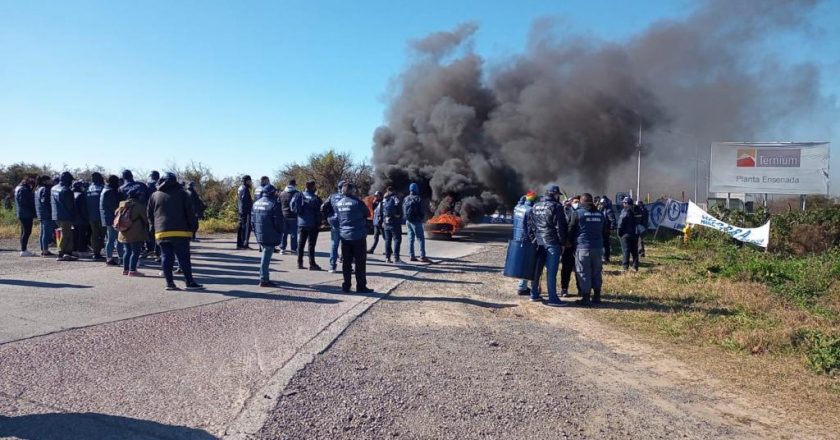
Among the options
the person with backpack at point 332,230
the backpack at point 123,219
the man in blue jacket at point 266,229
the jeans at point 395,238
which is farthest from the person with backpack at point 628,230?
the backpack at point 123,219

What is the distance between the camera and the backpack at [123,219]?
8.49 meters

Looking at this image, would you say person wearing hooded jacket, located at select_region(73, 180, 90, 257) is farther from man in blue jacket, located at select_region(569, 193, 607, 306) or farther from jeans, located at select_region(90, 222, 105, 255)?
man in blue jacket, located at select_region(569, 193, 607, 306)

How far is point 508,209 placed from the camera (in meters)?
26.6

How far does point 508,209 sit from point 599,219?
60.5ft

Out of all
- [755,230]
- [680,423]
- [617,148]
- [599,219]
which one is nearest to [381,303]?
[599,219]

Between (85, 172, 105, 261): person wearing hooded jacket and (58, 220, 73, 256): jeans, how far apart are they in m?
0.35

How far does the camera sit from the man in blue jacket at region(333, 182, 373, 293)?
793cm

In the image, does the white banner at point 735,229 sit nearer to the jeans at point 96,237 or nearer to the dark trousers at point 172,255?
the dark trousers at point 172,255

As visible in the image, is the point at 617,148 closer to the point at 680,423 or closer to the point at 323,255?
the point at 323,255

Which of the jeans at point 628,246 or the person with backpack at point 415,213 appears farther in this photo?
the person with backpack at point 415,213

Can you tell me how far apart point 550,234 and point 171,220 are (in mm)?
5162

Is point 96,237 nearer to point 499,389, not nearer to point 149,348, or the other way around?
point 149,348

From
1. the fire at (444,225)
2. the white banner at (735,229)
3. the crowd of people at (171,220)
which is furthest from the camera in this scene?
the fire at (444,225)

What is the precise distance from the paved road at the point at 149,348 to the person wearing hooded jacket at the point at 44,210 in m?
2.18
